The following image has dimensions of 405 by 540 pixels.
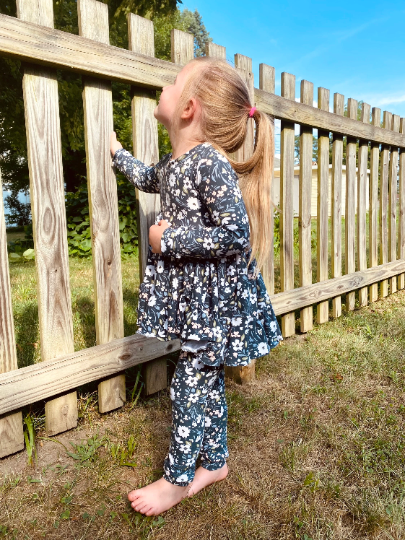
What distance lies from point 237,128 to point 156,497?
1.37 meters

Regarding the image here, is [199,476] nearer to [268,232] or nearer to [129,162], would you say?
[268,232]

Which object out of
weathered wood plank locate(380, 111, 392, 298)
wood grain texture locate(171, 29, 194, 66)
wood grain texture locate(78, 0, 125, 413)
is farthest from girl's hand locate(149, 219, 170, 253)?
weathered wood plank locate(380, 111, 392, 298)

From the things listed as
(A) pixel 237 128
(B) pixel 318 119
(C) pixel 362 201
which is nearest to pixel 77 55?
(A) pixel 237 128

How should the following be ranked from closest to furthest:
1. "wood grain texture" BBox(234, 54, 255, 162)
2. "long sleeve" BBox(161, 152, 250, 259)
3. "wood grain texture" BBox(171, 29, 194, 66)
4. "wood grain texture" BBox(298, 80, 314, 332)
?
"long sleeve" BBox(161, 152, 250, 259) < "wood grain texture" BBox(171, 29, 194, 66) < "wood grain texture" BBox(234, 54, 255, 162) < "wood grain texture" BBox(298, 80, 314, 332)

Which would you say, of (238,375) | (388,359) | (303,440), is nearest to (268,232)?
(303,440)

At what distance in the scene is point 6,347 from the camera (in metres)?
1.82

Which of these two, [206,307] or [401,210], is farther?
[401,210]

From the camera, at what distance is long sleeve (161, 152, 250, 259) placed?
4.75 ft

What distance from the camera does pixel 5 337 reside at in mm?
1815

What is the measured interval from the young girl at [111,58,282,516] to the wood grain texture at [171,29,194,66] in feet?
2.53

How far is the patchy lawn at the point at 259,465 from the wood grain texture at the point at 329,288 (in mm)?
465

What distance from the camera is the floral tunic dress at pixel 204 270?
1.46 m

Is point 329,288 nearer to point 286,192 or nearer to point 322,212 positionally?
point 322,212

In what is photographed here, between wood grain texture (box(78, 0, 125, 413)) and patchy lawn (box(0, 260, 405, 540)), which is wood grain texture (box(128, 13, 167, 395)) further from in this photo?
patchy lawn (box(0, 260, 405, 540))
